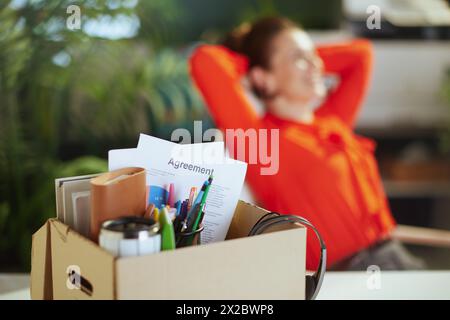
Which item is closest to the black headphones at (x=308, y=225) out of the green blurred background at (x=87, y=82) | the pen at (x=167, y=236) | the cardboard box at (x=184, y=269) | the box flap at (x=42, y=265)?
the cardboard box at (x=184, y=269)

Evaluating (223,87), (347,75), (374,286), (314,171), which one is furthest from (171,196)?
(347,75)

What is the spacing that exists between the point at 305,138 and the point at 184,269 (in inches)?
39.9

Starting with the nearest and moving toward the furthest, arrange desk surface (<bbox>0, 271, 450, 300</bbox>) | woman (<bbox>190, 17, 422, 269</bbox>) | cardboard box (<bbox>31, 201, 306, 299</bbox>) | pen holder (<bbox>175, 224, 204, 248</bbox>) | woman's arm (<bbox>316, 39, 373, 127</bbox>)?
cardboard box (<bbox>31, 201, 306, 299</bbox>) → pen holder (<bbox>175, 224, 204, 248</bbox>) → desk surface (<bbox>0, 271, 450, 300</bbox>) → woman (<bbox>190, 17, 422, 269</bbox>) → woman's arm (<bbox>316, 39, 373, 127</bbox>)

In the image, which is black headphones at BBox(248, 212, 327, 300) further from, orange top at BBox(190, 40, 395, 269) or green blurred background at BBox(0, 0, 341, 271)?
green blurred background at BBox(0, 0, 341, 271)

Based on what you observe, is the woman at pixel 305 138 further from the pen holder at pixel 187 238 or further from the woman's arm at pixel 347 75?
the pen holder at pixel 187 238

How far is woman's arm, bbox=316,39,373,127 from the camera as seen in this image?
1812mm

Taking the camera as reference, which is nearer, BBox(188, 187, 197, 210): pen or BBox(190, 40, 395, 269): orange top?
BBox(188, 187, 197, 210): pen

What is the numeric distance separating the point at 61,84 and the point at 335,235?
132 cm

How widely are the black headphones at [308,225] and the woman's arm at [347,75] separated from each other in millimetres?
1104

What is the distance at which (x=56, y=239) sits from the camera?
69cm

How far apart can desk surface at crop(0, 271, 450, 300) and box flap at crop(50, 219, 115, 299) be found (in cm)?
30

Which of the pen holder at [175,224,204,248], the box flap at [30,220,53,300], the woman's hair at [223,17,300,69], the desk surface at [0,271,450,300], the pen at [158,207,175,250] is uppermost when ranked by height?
the woman's hair at [223,17,300,69]

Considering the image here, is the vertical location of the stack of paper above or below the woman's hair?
below

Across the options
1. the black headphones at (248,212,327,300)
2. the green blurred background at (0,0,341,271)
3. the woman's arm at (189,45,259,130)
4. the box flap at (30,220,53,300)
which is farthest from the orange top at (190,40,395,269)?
the box flap at (30,220,53,300)
